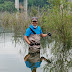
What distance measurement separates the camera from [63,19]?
36.7 ft

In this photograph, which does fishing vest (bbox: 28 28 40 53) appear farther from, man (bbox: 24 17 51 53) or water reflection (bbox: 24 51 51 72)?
water reflection (bbox: 24 51 51 72)

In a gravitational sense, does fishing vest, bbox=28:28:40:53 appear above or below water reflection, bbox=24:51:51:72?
above

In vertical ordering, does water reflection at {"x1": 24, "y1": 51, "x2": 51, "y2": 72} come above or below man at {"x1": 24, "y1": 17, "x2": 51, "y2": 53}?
below

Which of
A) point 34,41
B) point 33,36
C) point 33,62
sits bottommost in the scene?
point 33,62

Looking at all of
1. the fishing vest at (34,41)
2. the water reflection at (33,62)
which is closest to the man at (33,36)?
the fishing vest at (34,41)

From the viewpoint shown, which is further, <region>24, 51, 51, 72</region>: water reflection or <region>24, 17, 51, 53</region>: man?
<region>24, 17, 51, 53</region>: man

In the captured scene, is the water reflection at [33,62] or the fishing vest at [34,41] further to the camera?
the fishing vest at [34,41]

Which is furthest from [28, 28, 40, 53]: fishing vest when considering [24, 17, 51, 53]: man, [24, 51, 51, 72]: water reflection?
[24, 51, 51, 72]: water reflection

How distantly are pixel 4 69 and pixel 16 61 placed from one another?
1.26 meters

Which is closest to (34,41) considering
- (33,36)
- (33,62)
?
(33,36)

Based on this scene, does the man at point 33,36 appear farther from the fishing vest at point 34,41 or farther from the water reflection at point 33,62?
the water reflection at point 33,62

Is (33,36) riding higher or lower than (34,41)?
higher

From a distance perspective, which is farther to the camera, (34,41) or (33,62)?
(34,41)

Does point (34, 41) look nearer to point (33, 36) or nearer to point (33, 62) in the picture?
point (33, 36)
